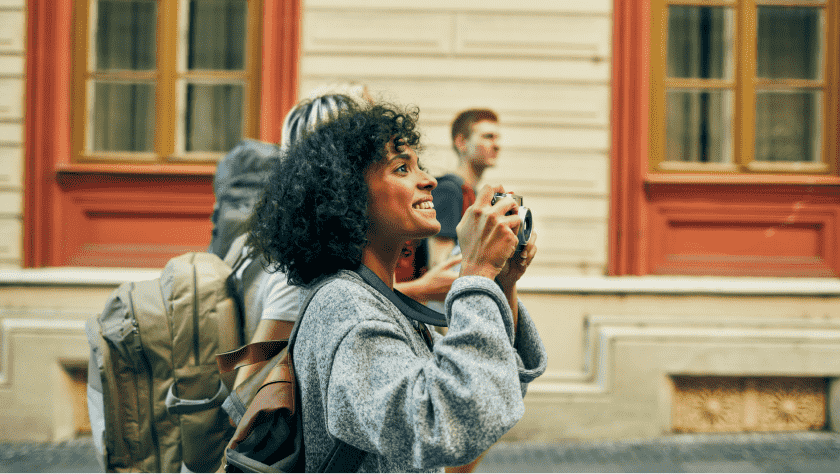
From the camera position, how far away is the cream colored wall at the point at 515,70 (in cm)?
475

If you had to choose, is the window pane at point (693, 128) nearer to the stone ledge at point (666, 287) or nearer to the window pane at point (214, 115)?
the stone ledge at point (666, 287)

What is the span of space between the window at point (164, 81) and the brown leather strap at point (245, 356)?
154 inches

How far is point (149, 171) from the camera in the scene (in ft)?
16.0

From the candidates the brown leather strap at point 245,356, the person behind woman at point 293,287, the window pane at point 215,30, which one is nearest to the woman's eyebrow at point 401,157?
the person behind woman at point 293,287

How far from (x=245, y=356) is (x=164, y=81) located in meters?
4.31

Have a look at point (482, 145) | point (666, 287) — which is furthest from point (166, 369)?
point (666, 287)

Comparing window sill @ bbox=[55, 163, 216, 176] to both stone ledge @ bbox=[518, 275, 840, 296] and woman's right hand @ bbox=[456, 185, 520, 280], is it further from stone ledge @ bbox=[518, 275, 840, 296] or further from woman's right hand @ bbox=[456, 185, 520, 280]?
woman's right hand @ bbox=[456, 185, 520, 280]

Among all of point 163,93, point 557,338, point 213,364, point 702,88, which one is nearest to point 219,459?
point 213,364

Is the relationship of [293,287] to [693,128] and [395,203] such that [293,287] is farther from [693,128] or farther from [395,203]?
[693,128]

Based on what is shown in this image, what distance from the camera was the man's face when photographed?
374 centimetres

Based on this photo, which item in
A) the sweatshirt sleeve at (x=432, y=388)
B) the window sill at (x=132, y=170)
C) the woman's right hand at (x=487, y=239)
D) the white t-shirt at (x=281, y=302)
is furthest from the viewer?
the window sill at (x=132, y=170)

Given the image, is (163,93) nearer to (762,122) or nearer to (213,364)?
(213,364)

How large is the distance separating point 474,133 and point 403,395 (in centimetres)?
289

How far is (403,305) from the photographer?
127cm
